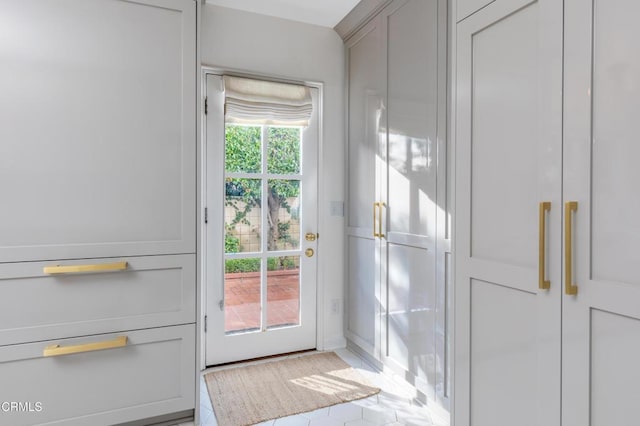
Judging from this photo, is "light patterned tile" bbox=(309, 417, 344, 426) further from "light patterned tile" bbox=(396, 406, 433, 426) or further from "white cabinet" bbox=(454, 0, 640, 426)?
"white cabinet" bbox=(454, 0, 640, 426)

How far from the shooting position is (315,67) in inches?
110

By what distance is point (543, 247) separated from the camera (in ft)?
3.44

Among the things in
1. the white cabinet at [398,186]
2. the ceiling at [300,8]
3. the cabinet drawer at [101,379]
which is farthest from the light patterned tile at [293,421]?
the ceiling at [300,8]

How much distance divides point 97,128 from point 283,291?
162cm

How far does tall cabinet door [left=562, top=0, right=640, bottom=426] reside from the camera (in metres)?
0.87

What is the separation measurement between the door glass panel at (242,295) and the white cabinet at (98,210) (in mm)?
733

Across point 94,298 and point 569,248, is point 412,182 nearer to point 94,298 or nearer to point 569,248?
point 569,248

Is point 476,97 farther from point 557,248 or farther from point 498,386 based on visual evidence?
point 498,386

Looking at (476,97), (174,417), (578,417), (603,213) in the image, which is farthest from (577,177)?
(174,417)

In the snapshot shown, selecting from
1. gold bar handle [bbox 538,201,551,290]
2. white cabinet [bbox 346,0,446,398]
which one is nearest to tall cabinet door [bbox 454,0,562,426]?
gold bar handle [bbox 538,201,551,290]

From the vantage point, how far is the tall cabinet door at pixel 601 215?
0.87 metres

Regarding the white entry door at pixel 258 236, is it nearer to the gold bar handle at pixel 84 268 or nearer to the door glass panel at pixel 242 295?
the door glass panel at pixel 242 295

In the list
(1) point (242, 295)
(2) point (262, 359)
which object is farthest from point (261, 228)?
(2) point (262, 359)

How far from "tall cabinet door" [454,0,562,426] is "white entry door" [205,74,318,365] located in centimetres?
155
